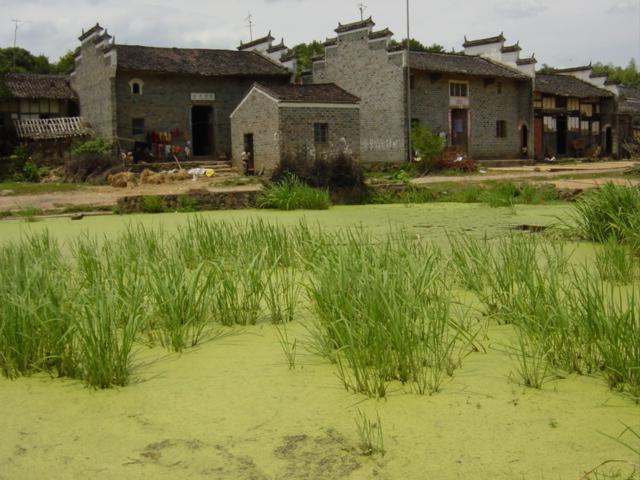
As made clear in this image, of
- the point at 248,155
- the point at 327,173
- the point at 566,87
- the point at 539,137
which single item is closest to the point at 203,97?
the point at 248,155

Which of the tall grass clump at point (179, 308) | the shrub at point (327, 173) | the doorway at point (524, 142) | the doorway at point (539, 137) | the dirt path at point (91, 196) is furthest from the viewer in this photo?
the doorway at point (539, 137)

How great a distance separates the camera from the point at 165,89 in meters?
26.0

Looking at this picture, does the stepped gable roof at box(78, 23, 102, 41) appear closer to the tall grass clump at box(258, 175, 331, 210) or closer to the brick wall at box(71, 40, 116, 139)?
the brick wall at box(71, 40, 116, 139)

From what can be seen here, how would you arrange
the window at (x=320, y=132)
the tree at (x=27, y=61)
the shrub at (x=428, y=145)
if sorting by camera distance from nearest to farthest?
the window at (x=320, y=132), the shrub at (x=428, y=145), the tree at (x=27, y=61)

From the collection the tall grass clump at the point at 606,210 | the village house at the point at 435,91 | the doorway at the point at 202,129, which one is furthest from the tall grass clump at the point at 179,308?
the doorway at the point at 202,129

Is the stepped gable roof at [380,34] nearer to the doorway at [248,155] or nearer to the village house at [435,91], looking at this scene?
the village house at [435,91]

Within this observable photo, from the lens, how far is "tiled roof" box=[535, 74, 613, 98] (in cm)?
3143

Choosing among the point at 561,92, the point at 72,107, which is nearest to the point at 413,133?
the point at 561,92

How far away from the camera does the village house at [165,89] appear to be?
25.3 m

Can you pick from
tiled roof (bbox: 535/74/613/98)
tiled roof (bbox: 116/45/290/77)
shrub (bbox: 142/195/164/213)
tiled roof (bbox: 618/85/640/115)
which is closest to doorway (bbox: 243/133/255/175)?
tiled roof (bbox: 116/45/290/77)

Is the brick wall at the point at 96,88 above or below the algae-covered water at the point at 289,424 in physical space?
above

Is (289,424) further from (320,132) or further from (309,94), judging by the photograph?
(309,94)

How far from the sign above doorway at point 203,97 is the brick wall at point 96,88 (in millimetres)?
2804

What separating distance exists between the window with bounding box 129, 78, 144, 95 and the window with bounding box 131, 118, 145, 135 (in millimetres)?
857
